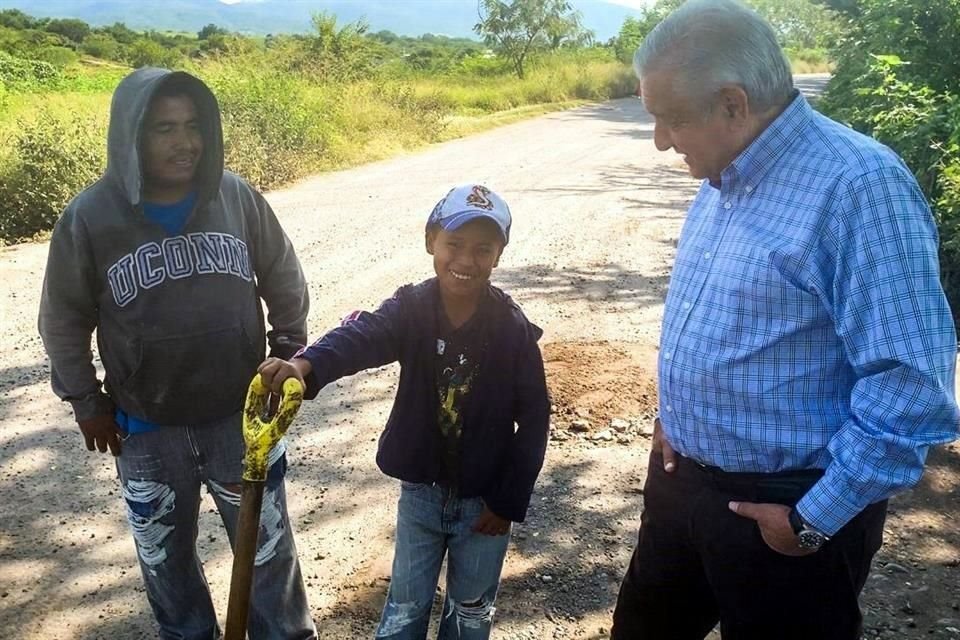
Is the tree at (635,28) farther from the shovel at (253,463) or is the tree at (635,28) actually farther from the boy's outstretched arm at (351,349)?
the shovel at (253,463)

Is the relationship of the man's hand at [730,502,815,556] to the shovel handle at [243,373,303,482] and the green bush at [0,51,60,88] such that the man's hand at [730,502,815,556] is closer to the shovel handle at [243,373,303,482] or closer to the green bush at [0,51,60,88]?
the shovel handle at [243,373,303,482]

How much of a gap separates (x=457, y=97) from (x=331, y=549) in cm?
2006

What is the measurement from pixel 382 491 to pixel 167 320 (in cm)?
184

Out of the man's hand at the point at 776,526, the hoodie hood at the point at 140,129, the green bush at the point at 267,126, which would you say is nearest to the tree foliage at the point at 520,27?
the green bush at the point at 267,126

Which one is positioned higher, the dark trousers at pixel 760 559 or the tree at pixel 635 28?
the tree at pixel 635 28

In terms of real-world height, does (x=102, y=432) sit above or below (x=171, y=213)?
below

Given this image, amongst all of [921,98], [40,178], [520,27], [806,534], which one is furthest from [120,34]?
[806,534]

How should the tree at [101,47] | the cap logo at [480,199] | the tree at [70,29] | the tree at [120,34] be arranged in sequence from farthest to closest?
1. the tree at [120,34]
2. the tree at [70,29]
3. the tree at [101,47]
4. the cap logo at [480,199]

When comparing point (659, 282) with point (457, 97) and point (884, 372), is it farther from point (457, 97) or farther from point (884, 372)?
point (457, 97)

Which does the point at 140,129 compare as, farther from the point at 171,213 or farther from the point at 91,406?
the point at 91,406

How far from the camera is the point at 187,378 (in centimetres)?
215

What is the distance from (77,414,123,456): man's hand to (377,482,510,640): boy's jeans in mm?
794

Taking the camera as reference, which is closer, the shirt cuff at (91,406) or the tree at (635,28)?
the shirt cuff at (91,406)

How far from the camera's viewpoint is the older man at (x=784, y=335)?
1451mm
